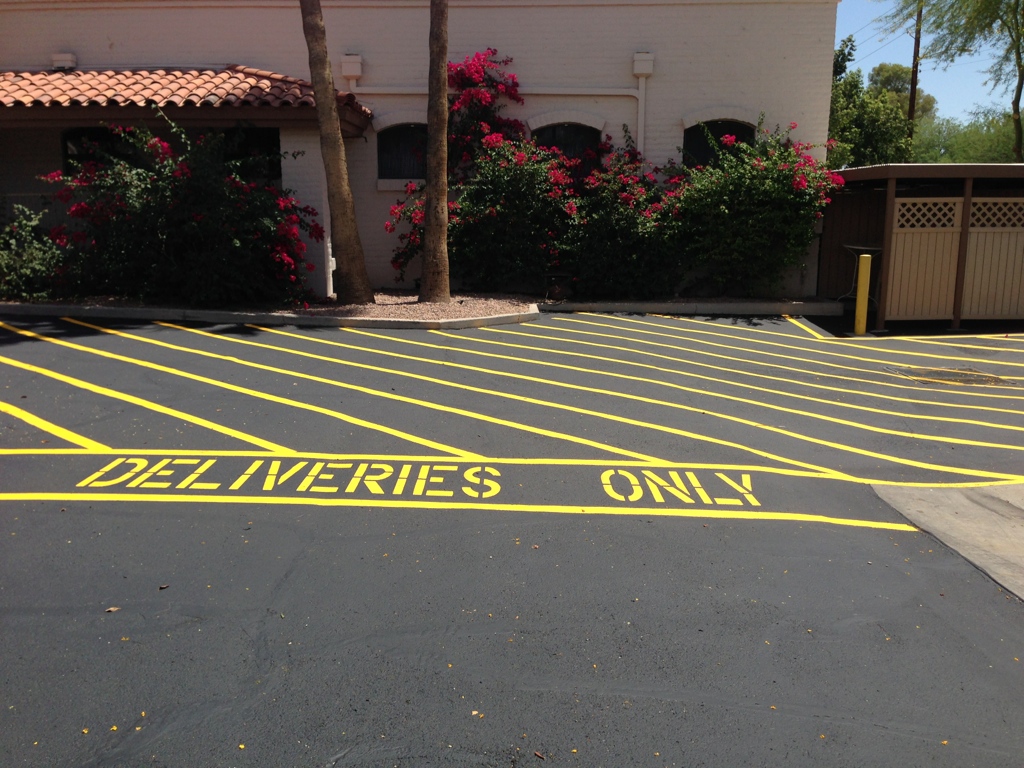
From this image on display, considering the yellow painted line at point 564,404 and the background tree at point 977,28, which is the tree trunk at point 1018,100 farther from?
the yellow painted line at point 564,404

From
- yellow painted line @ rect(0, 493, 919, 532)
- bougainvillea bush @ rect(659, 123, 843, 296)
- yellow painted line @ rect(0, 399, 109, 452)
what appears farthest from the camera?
bougainvillea bush @ rect(659, 123, 843, 296)

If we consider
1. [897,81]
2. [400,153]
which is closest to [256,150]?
[400,153]

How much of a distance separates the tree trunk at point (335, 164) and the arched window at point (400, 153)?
118 inches

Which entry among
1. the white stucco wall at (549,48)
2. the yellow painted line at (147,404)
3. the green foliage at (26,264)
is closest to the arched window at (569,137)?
the white stucco wall at (549,48)

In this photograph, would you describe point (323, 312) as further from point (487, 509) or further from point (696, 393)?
point (487, 509)

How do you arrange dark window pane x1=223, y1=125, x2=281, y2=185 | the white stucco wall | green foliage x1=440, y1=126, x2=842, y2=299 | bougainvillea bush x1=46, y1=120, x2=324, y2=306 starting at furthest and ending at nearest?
the white stucco wall, green foliage x1=440, y1=126, x2=842, y2=299, dark window pane x1=223, y1=125, x2=281, y2=185, bougainvillea bush x1=46, y1=120, x2=324, y2=306

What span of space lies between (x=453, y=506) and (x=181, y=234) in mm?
9487

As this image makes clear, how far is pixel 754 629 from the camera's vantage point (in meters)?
4.80

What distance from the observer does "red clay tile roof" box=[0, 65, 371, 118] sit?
1513 cm

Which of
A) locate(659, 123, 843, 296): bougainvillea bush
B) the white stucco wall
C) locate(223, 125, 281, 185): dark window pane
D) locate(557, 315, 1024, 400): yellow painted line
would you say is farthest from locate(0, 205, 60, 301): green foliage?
locate(659, 123, 843, 296): bougainvillea bush

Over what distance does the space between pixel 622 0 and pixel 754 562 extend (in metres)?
15.0

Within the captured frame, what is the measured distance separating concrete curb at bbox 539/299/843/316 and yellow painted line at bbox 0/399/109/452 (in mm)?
9361

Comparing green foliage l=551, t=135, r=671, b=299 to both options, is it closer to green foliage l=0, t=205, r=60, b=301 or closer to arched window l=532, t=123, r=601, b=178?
arched window l=532, t=123, r=601, b=178

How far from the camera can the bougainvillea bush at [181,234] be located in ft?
45.9
